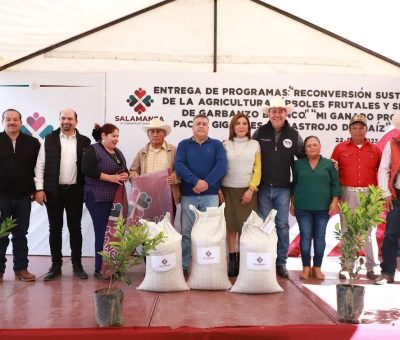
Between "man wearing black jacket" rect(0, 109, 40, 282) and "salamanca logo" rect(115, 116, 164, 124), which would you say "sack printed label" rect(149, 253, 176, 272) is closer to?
"man wearing black jacket" rect(0, 109, 40, 282)

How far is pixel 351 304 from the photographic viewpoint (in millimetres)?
2457

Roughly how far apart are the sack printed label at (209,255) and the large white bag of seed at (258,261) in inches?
7.4

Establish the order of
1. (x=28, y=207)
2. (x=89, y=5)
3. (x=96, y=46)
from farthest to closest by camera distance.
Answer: (x=96, y=46)
(x=89, y=5)
(x=28, y=207)

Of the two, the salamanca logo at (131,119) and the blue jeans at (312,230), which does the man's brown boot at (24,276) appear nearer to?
the salamanca logo at (131,119)

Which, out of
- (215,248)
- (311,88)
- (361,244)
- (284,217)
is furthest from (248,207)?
(311,88)

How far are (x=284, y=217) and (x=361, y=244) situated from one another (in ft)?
3.93

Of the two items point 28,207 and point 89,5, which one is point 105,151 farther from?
point 89,5

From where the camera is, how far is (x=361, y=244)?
8.34 ft

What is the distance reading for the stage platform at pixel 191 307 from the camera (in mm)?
2463

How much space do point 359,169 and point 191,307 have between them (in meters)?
1.92

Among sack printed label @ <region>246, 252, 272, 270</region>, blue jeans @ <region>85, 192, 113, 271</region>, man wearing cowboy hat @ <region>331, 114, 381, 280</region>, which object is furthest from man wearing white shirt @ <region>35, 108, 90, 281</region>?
man wearing cowboy hat @ <region>331, 114, 381, 280</region>

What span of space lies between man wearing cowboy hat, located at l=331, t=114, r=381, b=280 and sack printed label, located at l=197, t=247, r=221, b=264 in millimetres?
1187

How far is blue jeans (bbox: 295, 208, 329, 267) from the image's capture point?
370cm

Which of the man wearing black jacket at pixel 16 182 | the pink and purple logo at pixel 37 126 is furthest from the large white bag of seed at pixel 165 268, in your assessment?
the pink and purple logo at pixel 37 126
